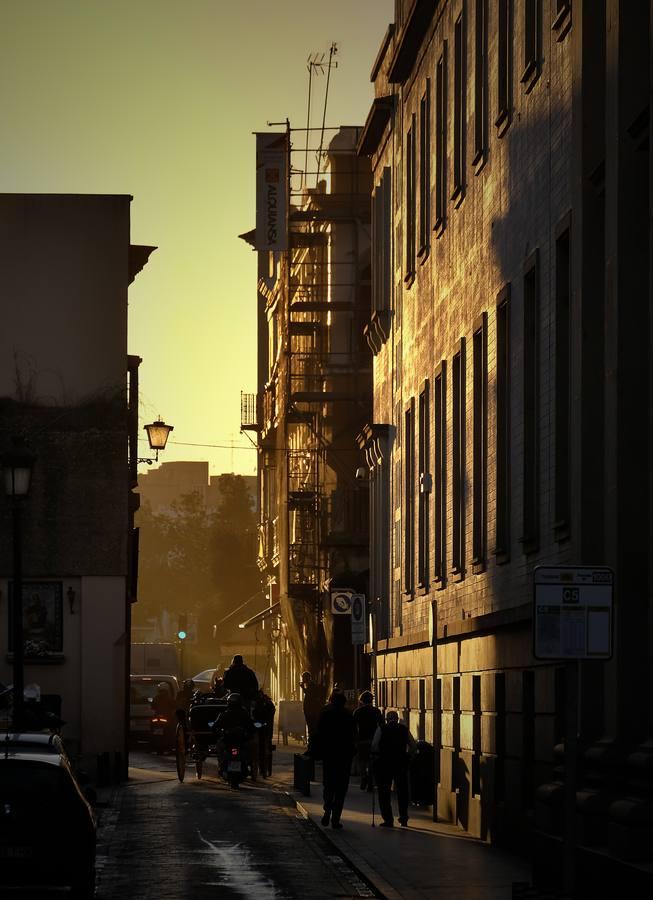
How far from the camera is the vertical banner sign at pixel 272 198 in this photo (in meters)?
61.4

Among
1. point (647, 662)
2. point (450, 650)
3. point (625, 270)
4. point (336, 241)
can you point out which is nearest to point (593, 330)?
point (625, 270)

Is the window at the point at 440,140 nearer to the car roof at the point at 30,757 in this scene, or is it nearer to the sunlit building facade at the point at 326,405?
the car roof at the point at 30,757

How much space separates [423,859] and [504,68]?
10312mm

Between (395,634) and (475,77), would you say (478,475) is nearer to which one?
(475,77)

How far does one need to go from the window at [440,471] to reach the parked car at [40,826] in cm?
1599

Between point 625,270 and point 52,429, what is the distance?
82.7ft

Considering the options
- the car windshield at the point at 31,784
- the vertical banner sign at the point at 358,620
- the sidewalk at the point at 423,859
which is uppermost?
the vertical banner sign at the point at 358,620

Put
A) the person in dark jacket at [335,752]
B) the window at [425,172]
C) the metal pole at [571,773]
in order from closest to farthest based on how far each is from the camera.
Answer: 1. the metal pole at [571,773]
2. the person in dark jacket at [335,752]
3. the window at [425,172]

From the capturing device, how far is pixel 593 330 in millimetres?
19156

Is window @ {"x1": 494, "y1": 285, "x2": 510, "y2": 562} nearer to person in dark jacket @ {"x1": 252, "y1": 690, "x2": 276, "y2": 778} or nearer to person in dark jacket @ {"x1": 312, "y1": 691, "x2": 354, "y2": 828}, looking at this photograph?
person in dark jacket @ {"x1": 312, "y1": 691, "x2": 354, "y2": 828}

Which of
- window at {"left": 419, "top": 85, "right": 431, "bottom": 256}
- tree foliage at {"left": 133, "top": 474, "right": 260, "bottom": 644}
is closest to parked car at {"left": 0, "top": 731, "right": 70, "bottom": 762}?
window at {"left": 419, "top": 85, "right": 431, "bottom": 256}

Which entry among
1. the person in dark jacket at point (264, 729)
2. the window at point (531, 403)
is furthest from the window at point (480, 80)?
the person in dark jacket at point (264, 729)

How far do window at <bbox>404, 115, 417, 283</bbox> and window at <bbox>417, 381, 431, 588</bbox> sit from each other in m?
3.17

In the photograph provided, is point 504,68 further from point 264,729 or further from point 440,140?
point 264,729
